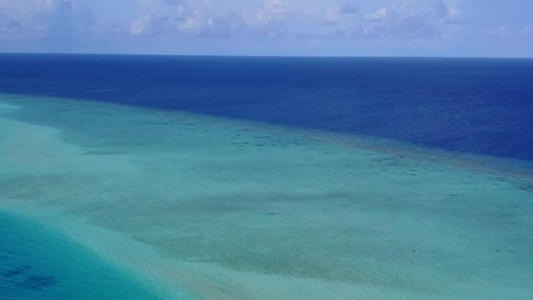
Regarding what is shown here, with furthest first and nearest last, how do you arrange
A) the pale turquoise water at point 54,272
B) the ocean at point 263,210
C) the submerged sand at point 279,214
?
the submerged sand at point 279,214, the ocean at point 263,210, the pale turquoise water at point 54,272

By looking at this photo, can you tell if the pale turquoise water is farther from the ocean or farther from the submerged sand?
the submerged sand

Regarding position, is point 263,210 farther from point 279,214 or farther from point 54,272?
point 54,272

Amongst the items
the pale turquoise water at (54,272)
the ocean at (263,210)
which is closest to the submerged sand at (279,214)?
the ocean at (263,210)

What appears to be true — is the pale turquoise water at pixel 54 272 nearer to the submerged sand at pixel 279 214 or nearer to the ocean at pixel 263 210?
the ocean at pixel 263 210

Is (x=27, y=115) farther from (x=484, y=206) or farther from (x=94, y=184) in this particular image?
(x=484, y=206)

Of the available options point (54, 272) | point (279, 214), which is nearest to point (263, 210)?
point (279, 214)

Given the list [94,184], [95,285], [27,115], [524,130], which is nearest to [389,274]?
[95,285]

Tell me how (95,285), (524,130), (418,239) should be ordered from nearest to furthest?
(95,285), (418,239), (524,130)
